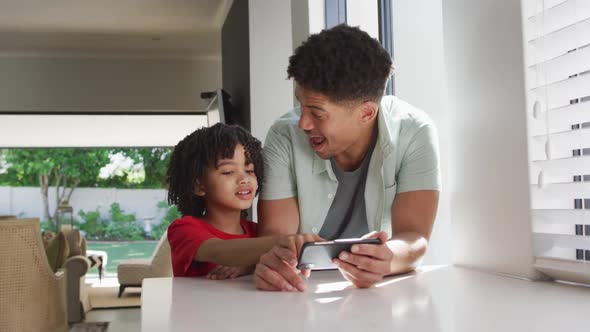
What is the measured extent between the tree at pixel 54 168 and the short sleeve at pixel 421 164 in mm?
11453

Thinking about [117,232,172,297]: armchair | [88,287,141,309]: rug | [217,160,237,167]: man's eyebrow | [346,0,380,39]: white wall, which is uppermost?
[346,0,380,39]: white wall

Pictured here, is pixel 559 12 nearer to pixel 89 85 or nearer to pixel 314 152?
pixel 314 152

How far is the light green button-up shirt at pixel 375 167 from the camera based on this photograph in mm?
1625

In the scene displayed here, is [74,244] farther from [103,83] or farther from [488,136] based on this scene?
[488,136]

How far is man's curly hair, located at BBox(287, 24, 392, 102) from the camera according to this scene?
165cm

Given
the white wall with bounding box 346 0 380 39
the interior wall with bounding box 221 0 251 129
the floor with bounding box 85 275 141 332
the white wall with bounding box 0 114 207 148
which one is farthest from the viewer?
the white wall with bounding box 0 114 207 148

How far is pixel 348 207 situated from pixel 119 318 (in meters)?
5.25

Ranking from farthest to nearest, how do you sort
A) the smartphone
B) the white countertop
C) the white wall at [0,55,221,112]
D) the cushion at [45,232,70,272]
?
the white wall at [0,55,221,112]
the cushion at [45,232,70,272]
the smartphone
the white countertop

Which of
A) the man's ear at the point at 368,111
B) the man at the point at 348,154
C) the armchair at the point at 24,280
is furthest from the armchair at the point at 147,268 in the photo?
the man's ear at the point at 368,111

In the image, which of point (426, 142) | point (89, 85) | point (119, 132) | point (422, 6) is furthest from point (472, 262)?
point (119, 132)

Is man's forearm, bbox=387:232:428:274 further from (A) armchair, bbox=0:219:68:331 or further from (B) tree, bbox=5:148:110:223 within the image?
(B) tree, bbox=5:148:110:223

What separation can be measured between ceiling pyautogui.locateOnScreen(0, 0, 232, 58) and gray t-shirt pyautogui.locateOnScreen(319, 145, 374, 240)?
4.83 metres

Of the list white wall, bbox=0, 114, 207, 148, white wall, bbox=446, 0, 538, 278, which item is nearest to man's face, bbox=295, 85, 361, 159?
white wall, bbox=446, 0, 538, 278

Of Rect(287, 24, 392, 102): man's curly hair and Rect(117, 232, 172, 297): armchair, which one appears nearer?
Rect(287, 24, 392, 102): man's curly hair
